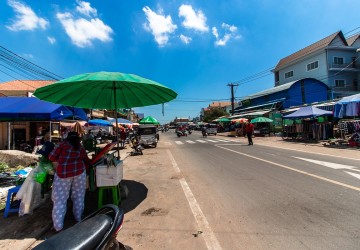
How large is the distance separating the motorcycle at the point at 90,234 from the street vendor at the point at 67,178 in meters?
1.82

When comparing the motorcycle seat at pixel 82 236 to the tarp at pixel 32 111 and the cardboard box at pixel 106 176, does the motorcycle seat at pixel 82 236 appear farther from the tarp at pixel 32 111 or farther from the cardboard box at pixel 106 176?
the tarp at pixel 32 111

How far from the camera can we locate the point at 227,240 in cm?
387

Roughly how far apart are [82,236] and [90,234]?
80mm

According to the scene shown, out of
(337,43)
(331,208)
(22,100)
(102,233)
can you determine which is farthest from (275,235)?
(337,43)

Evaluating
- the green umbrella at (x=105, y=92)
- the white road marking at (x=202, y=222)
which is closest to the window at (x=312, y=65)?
the green umbrella at (x=105, y=92)

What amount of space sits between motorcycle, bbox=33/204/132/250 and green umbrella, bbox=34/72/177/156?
10.1 ft

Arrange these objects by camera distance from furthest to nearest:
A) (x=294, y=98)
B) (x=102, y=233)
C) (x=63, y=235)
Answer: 1. (x=294, y=98)
2. (x=102, y=233)
3. (x=63, y=235)

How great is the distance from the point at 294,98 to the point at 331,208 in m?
37.2

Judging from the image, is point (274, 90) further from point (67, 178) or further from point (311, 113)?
point (67, 178)

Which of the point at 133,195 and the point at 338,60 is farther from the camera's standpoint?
the point at 338,60

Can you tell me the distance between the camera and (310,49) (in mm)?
42562

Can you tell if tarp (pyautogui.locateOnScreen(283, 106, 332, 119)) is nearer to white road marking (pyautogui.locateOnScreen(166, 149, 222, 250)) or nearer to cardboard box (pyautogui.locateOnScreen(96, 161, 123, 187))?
white road marking (pyautogui.locateOnScreen(166, 149, 222, 250))

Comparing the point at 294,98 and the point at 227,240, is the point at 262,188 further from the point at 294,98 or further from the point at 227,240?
the point at 294,98

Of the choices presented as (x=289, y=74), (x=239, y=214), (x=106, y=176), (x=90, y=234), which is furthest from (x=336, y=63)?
(x=90, y=234)
